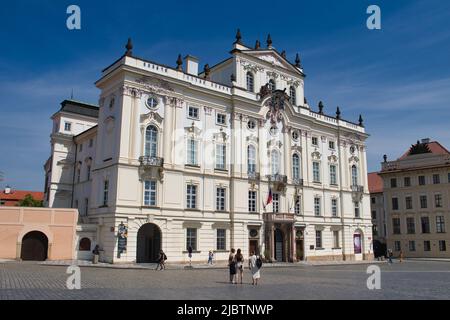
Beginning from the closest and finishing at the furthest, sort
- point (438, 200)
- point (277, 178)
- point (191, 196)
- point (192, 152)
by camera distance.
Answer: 1. point (191, 196)
2. point (192, 152)
3. point (277, 178)
4. point (438, 200)

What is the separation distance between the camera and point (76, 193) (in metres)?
51.9

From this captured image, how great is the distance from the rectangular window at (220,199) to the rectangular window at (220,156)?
94.7 inches

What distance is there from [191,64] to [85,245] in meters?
22.2

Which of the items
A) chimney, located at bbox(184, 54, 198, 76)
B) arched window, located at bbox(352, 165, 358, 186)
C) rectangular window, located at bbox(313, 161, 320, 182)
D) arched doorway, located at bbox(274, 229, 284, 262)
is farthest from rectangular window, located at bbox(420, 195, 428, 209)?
chimney, located at bbox(184, 54, 198, 76)

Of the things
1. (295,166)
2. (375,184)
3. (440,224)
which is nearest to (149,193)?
(295,166)

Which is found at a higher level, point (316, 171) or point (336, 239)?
point (316, 171)

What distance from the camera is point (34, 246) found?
129ft

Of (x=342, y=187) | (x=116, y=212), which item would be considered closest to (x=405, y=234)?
(x=342, y=187)

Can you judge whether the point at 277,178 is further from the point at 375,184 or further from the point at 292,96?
the point at 375,184

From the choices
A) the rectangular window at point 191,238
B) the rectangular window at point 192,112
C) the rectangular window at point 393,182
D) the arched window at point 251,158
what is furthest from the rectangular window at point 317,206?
the rectangular window at point 393,182

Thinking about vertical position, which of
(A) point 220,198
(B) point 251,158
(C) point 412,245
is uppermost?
(B) point 251,158

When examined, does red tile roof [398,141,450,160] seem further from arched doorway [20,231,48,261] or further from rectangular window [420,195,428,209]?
arched doorway [20,231,48,261]

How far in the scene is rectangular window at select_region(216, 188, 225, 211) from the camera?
44859mm
